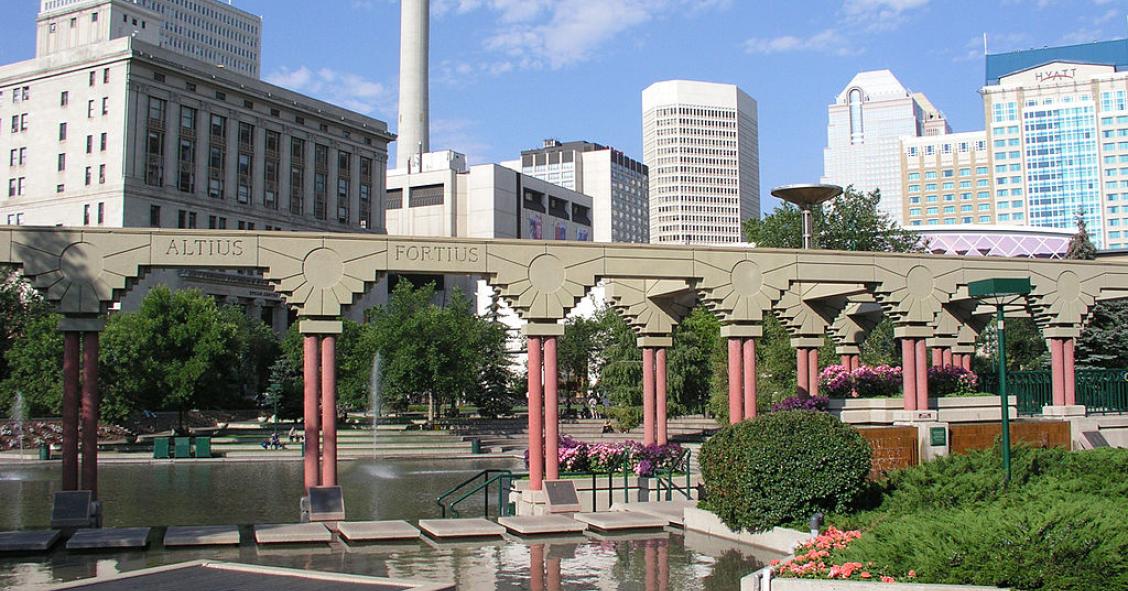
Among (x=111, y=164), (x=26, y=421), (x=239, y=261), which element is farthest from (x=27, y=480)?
(x=111, y=164)

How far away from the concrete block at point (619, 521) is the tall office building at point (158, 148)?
66.8 metres

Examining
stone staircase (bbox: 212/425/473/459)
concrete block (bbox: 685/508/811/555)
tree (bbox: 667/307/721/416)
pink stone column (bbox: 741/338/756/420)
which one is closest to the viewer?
concrete block (bbox: 685/508/811/555)

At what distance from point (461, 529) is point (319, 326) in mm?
4667

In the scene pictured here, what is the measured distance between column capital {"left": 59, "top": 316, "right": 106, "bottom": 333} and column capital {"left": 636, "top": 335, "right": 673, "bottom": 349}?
40.2 feet

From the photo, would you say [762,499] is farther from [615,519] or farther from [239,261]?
[239,261]

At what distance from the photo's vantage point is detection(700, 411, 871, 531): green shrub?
15.0m

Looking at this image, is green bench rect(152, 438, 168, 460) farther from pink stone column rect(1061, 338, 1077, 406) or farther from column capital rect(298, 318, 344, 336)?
pink stone column rect(1061, 338, 1077, 406)

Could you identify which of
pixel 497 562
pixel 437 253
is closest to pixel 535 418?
pixel 437 253

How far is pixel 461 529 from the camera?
54.5ft

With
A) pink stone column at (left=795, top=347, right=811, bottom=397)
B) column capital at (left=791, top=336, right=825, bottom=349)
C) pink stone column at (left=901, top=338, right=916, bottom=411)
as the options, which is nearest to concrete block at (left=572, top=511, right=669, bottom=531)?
pink stone column at (left=901, top=338, right=916, bottom=411)

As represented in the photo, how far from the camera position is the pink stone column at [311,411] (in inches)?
732

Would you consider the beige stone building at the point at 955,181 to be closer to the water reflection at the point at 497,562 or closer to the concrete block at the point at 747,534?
the concrete block at the point at 747,534

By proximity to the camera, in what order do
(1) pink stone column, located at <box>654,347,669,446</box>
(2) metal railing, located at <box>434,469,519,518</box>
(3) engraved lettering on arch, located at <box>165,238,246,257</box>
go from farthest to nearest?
(1) pink stone column, located at <box>654,347,669,446</box>
(2) metal railing, located at <box>434,469,519,518</box>
(3) engraved lettering on arch, located at <box>165,238,246,257</box>

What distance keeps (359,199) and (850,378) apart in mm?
82504
